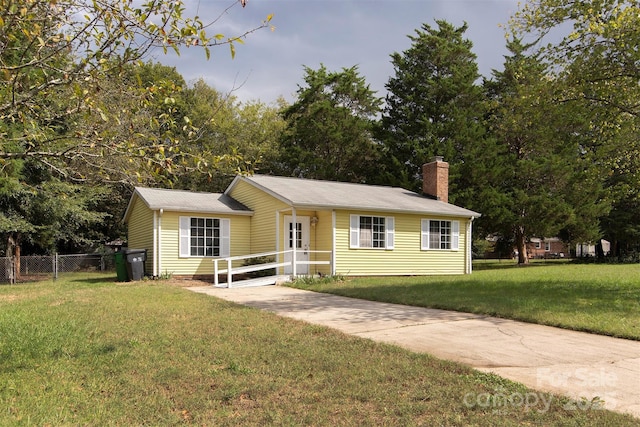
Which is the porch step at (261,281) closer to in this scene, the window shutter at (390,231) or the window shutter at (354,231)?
the window shutter at (354,231)

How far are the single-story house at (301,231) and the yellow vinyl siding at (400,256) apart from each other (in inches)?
1.5

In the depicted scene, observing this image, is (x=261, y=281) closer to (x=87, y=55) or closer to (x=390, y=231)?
(x=390, y=231)

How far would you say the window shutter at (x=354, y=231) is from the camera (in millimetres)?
18273

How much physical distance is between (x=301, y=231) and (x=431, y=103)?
55.9 ft

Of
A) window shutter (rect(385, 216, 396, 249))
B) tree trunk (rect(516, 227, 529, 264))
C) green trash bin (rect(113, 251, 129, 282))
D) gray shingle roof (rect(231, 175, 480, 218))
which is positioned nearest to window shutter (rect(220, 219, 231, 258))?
gray shingle roof (rect(231, 175, 480, 218))

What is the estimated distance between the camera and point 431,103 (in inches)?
1247

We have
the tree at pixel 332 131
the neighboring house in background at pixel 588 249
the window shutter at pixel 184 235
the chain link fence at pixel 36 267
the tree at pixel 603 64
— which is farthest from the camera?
the neighboring house in background at pixel 588 249

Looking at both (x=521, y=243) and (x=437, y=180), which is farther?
(x=521, y=243)

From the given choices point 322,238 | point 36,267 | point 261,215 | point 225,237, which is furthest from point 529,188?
point 36,267

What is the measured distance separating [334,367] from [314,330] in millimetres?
2102

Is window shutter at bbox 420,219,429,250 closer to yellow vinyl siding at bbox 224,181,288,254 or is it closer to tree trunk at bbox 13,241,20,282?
yellow vinyl siding at bbox 224,181,288,254

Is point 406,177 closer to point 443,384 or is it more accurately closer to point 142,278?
point 142,278

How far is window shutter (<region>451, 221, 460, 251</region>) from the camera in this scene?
21.2 m

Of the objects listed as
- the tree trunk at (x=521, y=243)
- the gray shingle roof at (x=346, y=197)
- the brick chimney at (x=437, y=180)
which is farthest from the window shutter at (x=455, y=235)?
the tree trunk at (x=521, y=243)
